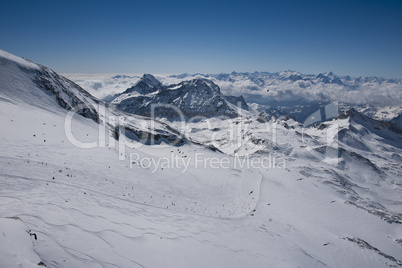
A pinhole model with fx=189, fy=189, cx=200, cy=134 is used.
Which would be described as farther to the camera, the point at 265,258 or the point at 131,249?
the point at 265,258

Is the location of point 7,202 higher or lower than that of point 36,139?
lower

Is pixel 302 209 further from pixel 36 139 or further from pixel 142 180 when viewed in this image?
pixel 36 139

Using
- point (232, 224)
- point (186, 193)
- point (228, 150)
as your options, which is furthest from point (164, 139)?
point (228, 150)

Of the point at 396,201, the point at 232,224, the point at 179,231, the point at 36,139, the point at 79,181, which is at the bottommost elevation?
the point at 396,201

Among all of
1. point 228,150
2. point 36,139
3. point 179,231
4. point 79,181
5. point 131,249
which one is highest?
point 36,139

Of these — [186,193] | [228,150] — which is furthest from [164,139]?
[228,150]

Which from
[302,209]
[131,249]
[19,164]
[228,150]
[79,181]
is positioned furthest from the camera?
[228,150]

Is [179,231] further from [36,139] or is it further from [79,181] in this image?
[36,139]

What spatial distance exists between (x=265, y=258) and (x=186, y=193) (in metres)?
13.3

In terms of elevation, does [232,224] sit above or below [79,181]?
below

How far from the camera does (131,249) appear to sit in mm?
9797

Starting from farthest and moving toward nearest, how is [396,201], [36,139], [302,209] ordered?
[396,201] < [302,209] < [36,139]

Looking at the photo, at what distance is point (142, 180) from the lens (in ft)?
78.1

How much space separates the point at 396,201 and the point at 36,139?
154125 millimetres
